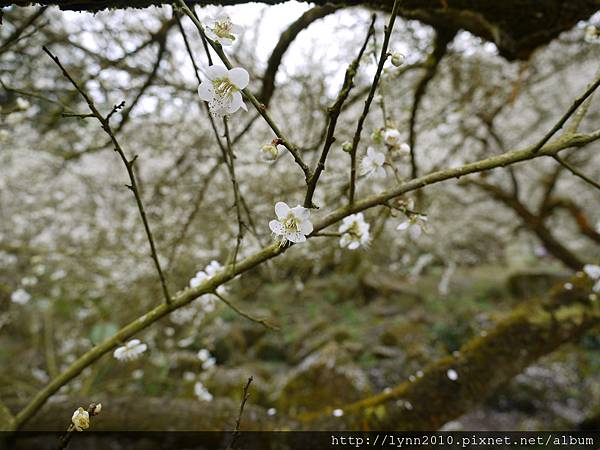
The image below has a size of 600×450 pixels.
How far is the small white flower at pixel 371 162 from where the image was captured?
3.39ft

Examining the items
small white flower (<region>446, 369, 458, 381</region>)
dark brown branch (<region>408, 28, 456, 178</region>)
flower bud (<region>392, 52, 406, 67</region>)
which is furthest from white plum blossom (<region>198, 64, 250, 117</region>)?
small white flower (<region>446, 369, 458, 381</region>)

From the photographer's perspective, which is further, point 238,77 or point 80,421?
point 80,421

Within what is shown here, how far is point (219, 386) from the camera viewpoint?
371 centimetres

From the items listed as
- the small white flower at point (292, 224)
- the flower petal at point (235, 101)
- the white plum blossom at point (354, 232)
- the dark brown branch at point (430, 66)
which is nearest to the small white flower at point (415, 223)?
the white plum blossom at point (354, 232)

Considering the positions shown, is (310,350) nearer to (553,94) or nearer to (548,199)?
(548,199)

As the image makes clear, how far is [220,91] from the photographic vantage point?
0.72 m

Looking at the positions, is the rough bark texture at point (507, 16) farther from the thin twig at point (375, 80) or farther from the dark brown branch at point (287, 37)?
the thin twig at point (375, 80)

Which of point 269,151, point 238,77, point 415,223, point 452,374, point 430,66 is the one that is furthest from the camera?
point 430,66

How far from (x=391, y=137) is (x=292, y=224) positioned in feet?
1.38

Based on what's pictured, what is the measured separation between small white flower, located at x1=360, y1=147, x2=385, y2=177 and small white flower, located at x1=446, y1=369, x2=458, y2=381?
130 centimetres

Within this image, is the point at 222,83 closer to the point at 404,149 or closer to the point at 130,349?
the point at 404,149

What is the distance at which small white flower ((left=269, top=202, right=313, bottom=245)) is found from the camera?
2.65ft

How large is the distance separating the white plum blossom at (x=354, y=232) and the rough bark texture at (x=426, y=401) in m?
1.02

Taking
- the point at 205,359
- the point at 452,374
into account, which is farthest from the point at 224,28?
the point at 205,359
